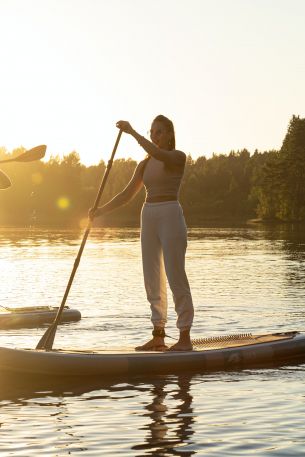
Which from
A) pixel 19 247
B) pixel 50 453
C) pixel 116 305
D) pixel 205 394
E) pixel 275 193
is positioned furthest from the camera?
pixel 275 193

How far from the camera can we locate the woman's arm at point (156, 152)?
Answer: 1024cm

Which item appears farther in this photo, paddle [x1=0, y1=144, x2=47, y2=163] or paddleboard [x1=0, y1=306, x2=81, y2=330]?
paddleboard [x1=0, y1=306, x2=81, y2=330]

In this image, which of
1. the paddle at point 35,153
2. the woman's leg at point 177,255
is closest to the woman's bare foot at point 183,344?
the woman's leg at point 177,255

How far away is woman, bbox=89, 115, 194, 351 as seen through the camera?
10.6 meters

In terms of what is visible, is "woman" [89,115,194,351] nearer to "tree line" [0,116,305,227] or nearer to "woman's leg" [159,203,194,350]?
"woman's leg" [159,203,194,350]

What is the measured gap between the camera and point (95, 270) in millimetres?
32719

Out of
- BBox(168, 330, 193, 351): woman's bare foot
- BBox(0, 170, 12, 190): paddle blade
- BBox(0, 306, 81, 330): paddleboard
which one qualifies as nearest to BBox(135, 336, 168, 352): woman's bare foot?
BBox(168, 330, 193, 351): woman's bare foot

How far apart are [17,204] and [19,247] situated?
350 feet

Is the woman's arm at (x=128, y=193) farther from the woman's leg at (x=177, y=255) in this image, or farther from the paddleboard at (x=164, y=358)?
the paddleboard at (x=164, y=358)

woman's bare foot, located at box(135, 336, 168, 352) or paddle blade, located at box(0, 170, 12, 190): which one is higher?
paddle blade, located at box(0, 170, 12, 190)

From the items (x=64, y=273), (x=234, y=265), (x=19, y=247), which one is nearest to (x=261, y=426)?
(x=64, y=273)

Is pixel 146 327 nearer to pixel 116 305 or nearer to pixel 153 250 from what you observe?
pixel 116 305

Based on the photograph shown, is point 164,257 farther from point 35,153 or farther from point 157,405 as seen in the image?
point 35,153

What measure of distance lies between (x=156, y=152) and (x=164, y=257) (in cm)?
116
